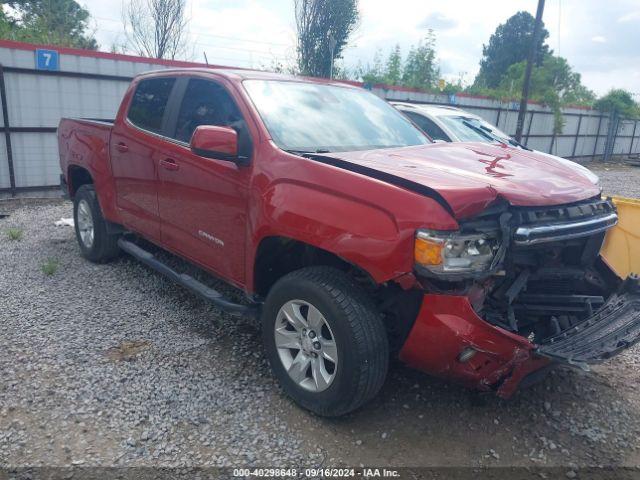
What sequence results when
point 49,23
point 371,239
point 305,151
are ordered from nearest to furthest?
point 371,239 → point 305,151 → point 49,23

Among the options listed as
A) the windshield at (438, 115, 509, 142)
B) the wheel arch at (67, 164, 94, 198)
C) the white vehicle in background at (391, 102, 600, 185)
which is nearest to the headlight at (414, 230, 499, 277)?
the wheel arch at (67, 164, 94, 198)

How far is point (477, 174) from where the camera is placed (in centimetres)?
288

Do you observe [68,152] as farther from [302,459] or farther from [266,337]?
[302,459]

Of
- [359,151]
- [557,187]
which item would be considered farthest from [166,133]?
[557,187]

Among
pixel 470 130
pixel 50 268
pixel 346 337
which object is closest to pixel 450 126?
pixel 470 130

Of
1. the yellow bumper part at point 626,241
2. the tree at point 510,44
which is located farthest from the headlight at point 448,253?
the tree at point 510,44

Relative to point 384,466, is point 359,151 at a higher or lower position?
higher

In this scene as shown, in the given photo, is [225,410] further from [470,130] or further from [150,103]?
[470,130]

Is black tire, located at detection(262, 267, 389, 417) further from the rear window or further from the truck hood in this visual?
the rear window

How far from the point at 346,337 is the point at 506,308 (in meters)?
0.88

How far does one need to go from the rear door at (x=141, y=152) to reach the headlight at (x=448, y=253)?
251cm

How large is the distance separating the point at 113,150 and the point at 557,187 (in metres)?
3.71

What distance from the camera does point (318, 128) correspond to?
11.7 feet

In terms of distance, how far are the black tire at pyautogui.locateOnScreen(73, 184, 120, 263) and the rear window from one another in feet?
3.64
